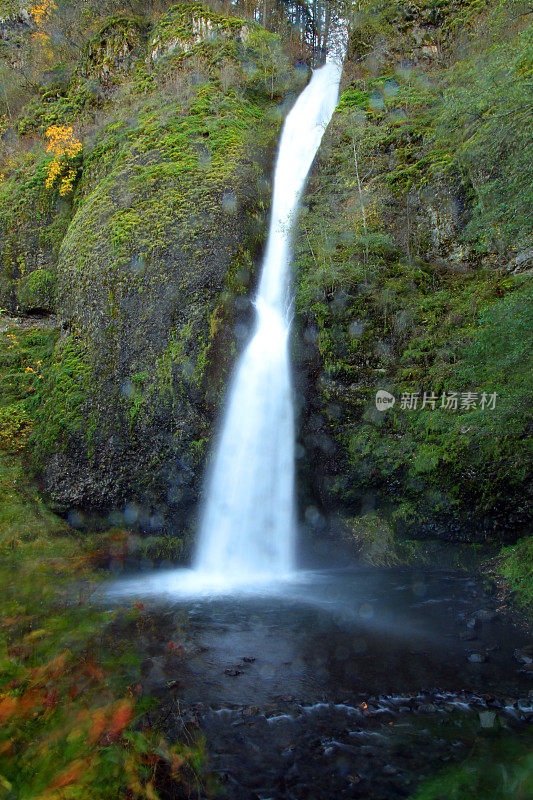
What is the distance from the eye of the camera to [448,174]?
438 inches

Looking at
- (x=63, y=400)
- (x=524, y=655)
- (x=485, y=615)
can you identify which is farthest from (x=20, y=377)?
(x=524, y=655)

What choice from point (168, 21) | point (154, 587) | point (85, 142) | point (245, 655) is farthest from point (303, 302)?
point (168, 21)

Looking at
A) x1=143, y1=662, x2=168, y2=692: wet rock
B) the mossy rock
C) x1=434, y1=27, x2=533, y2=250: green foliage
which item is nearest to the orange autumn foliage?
the mossy rock

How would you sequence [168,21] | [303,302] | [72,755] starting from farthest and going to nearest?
1. [168,21]
2. [303,302]
3. [72,755]

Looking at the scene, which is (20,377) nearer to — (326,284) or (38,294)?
(38,294)

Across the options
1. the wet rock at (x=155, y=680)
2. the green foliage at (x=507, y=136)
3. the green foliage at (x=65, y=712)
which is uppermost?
the green foliage at (x=507, y=136)

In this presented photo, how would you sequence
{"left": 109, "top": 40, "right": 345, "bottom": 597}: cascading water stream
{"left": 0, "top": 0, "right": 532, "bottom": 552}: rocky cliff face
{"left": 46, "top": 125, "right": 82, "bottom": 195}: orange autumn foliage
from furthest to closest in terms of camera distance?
{"left": 46, "top": 125, "right": 82, "bottom": 195}: orange autumn foliage
{"left": 109, "top": 40, "right": 345, "bottom": 597}: cascading water stream
{"left": 0, "top": 0, "right": 532, "bottom": 552}: rocky cliff face

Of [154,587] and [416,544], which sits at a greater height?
[416,544]

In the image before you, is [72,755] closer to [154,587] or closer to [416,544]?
[154,587]

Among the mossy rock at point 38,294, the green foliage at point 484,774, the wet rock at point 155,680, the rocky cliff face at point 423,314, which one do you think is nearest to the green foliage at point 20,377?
the mossy rock at point 38,294

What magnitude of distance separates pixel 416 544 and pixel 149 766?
7497mm

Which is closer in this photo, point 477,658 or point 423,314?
point 477,658

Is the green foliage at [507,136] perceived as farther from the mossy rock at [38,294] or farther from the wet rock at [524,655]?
the mossy rock at [38,294]

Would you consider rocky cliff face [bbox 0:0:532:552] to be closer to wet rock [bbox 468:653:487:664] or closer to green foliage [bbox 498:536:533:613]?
green foliage [bbox 498:536:533:613]
